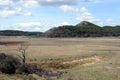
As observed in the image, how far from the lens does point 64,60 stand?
151ft

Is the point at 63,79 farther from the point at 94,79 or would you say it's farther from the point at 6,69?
the point at 6,69

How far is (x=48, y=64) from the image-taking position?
42.3 m

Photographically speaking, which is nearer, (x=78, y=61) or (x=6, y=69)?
(x=6, y=69)

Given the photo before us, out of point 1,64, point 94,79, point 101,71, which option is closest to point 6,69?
point 1,64

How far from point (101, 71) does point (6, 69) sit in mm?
11604

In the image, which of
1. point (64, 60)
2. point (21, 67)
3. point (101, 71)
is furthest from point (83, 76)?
point (64, 60)

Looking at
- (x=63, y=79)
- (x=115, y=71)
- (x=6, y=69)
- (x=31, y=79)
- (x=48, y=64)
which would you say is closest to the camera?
(x=31, y=79)

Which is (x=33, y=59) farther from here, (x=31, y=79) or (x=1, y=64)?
(x=31, y=79)

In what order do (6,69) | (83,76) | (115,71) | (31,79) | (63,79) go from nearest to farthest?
(31,79) < (6,69) < (63,79) < (83,76) < (115,71)

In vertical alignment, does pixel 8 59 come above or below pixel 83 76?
above

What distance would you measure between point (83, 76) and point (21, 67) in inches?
254

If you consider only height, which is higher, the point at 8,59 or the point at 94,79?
the point at 8,59

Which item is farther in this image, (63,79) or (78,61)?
(78,61)

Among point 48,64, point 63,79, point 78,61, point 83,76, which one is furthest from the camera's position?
point 78,61
